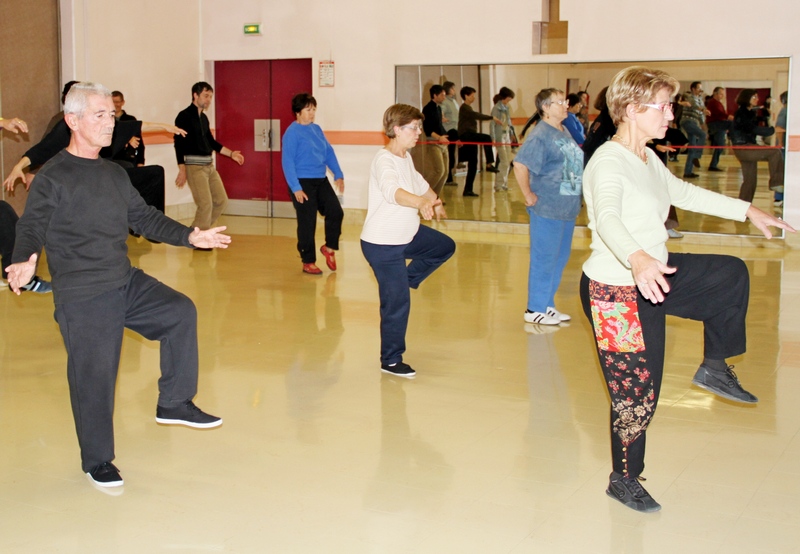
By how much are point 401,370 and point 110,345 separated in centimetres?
222

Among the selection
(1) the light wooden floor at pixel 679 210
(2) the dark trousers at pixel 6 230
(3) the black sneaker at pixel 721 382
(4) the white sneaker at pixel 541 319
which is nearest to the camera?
(3) the black sneaker at pixel 721 382

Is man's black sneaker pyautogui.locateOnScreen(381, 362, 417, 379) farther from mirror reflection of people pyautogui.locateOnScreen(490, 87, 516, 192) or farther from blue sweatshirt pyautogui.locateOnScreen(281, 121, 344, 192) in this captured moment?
mirror reflection of people pyautogui.locateOnScreen(490, 87, 516, 192)

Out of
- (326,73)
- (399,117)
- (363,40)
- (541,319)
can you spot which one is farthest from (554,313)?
(326,73)

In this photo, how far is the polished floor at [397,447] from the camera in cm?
355

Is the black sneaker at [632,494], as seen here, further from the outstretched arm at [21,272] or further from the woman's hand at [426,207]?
the outstretched arm at [21,272]

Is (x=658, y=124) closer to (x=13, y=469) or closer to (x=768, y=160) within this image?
(x=13, y=469)

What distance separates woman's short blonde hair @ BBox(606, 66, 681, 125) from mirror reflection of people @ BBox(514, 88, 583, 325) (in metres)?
3.15

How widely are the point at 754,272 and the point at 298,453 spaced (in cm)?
650

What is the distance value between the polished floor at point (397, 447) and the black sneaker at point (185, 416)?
7.2 inches

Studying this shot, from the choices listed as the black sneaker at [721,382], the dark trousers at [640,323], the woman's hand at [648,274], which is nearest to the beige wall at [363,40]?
the black sneaker at [721,382]

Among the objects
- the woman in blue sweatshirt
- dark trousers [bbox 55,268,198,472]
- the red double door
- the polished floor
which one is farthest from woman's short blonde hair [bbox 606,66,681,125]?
the red double door

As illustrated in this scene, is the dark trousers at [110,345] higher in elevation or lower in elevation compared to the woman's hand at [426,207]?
lower

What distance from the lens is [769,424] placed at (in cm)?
485

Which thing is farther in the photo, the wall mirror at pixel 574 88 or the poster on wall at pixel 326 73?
the poster on wall at pixel 326 73
